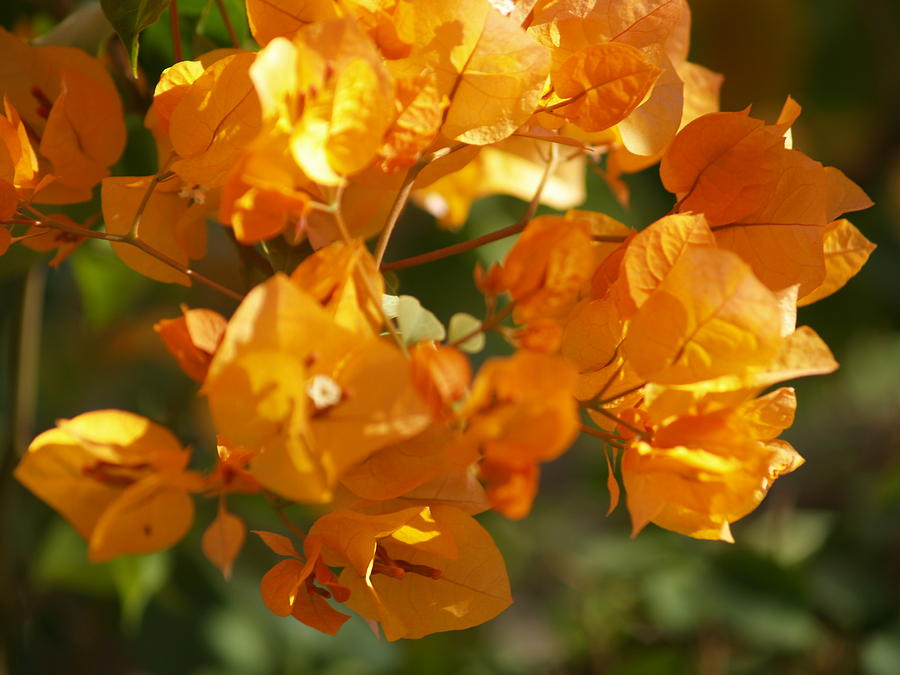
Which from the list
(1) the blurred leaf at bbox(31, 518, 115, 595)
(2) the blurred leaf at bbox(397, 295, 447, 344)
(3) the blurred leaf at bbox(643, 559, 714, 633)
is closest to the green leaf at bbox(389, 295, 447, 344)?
(2) the blurred leaf at bbox(397, 295, 447, 344)

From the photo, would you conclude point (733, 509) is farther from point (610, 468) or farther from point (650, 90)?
point (650, 90)

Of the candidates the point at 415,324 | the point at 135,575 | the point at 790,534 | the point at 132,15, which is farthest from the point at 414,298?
the point at 790,534

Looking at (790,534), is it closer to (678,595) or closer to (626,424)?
(678,595)

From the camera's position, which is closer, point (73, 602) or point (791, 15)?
point (73, 602)

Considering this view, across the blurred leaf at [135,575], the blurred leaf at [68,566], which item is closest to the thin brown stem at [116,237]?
the blurred leaf at [135,575]

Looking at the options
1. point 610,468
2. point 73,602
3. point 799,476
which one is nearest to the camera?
point 610,468

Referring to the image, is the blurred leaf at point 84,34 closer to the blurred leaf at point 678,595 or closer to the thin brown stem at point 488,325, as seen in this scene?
the thin brown stem at point 488,325

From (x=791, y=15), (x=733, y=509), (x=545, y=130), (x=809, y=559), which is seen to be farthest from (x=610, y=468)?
(x=791, y=15)

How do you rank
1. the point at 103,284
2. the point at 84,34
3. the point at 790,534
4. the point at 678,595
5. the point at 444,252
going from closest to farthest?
the point at 444,252 < the point at 84,34 < the point at 103,284 < the point at 678,595 < the point at 790,534

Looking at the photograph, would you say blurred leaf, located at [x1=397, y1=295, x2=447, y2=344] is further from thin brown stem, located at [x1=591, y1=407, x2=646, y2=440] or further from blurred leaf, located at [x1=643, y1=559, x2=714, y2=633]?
blurred leaf, located at [x1=643, y1=559, x2=714, y2=633]
